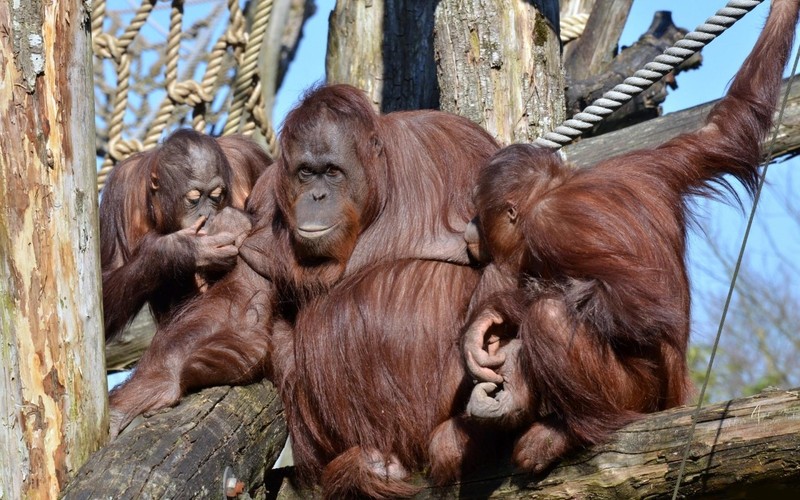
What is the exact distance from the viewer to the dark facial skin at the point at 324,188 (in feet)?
12.8

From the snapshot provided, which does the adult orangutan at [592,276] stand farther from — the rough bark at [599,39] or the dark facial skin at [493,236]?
the rough bark at [599,39]

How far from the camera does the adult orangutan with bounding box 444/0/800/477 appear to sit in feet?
10.8

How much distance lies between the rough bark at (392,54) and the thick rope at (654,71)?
1.64m

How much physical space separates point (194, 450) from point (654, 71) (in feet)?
7.98

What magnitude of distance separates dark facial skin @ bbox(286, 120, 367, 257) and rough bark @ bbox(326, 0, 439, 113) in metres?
2.11

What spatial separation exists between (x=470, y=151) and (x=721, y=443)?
1.58m

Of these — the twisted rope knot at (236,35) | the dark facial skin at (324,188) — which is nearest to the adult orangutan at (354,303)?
the dark facial skin at (324,188)

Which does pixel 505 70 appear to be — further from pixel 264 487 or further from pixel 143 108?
pixel 143 108

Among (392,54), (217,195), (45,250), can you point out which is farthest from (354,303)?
(392,54)

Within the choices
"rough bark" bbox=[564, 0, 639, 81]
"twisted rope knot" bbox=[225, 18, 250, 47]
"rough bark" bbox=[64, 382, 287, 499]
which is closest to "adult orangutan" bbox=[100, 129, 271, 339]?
"rough bark" bbox=[64, 382, 287, 499]

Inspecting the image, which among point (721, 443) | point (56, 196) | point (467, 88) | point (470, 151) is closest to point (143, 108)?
point (467, 88)

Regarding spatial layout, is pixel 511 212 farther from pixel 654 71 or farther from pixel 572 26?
pixel 572 26

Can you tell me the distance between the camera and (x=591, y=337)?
131 inches

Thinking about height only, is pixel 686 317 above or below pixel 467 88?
below
